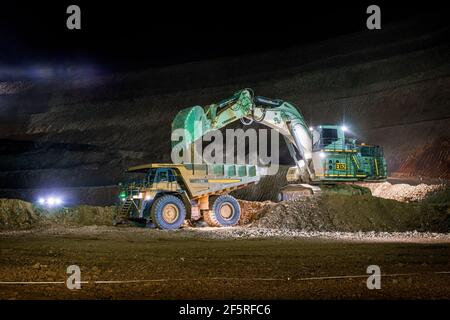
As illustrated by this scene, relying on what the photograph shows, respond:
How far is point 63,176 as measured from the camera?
37656 millimetres

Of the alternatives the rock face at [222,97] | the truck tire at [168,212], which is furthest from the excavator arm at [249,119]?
the rock face at [222,97]

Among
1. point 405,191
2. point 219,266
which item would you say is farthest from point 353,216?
point 219,266

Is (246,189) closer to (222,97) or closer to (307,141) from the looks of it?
(307,141)

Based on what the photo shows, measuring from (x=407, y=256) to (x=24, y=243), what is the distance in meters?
9.28

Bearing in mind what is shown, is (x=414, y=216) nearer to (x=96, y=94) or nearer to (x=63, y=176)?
(x=63, y=176)

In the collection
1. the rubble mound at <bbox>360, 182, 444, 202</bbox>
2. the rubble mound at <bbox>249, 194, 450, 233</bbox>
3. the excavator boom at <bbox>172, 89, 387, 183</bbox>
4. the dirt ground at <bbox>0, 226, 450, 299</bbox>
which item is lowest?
the dirt ground at <bbox>0, 226, 450, 299</bbox>

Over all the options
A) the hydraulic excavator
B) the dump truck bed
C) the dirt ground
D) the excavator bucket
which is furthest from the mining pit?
the excavator bucket

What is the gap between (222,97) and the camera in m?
50.9

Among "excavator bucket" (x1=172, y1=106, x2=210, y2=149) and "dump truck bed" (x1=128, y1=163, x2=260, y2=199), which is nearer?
"excavator bucket" (x1=172, y1=106, x2=210, y2=149)

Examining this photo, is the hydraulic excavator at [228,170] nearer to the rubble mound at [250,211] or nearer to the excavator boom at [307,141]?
the excavator boom at [307,141]

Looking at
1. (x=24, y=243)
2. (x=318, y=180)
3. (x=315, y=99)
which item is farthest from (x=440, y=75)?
(x=24, y=243)

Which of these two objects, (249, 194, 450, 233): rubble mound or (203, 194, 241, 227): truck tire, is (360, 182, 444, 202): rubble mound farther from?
(203, 194, 241, 227): truck tire

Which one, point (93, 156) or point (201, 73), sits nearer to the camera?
point (93, 156)

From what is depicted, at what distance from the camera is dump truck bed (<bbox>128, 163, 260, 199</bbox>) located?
59.7 ft
